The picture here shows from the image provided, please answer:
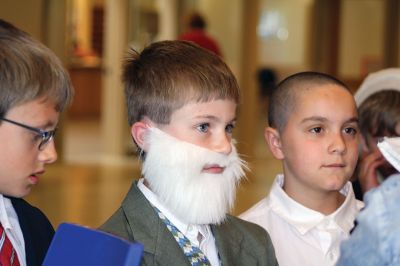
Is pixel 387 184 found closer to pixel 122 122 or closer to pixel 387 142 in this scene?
pixel 387 142

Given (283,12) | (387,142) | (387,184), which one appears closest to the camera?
(387,184)

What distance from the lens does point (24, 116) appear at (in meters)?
2.03

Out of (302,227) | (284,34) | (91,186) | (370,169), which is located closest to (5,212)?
(302,227)

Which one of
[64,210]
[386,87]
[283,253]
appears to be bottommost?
[64,210]

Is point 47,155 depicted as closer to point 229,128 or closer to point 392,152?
point 229,128

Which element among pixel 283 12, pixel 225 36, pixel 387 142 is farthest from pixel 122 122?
pixel 283 12

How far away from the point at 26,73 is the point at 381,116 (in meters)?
1.93

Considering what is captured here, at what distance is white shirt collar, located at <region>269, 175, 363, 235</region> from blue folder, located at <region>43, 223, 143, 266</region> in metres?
1.22

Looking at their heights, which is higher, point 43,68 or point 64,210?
point 43,68

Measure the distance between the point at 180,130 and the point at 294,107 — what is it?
77 cm

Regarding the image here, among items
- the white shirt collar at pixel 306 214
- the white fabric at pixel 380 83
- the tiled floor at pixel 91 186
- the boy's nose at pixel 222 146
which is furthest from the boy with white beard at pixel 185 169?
the tiled floor at pixel 91 186

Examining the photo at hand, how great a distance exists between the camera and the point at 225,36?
11648 mm

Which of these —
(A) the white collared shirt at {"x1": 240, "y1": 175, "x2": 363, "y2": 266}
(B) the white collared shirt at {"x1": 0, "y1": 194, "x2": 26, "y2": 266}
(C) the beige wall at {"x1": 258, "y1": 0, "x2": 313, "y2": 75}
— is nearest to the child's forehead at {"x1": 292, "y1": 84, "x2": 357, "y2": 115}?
(A) the white collared shirt at {"x1": 240, "y1": 175, "x2": 363, "y2": 266}

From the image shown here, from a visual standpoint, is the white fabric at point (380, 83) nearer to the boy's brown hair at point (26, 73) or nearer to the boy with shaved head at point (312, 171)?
the boy with shaved head at point (312, 171)
